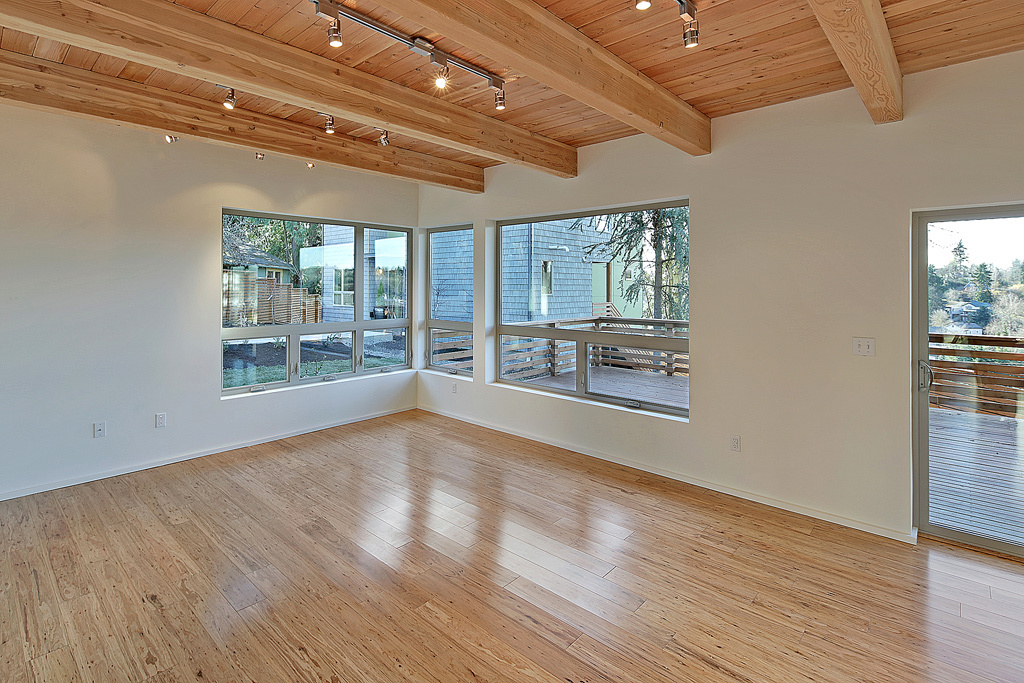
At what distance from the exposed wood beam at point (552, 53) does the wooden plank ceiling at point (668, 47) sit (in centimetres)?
5

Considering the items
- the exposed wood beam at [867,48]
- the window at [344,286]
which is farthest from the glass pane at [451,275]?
the exposed wood beam at [867,48]

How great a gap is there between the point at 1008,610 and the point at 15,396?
6005 millimetres

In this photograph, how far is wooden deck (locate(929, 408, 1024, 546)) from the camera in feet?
9.33

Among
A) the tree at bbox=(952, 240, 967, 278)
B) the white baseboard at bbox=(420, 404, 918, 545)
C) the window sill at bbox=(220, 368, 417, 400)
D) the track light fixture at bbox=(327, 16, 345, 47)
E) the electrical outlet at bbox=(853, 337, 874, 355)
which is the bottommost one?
the white baseboard at bbox=(420, 404, 918, 545)

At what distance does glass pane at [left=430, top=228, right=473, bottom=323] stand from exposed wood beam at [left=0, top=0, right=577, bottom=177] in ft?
7.03

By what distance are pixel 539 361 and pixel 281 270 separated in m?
2.74

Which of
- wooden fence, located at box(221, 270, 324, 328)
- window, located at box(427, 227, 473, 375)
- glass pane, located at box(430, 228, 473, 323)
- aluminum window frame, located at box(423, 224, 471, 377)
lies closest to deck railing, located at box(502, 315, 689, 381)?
aluminum window frame, located at box(423, 224, 471, 377)

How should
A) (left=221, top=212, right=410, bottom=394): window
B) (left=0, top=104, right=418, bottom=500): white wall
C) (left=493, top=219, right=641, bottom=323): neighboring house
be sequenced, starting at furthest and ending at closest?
(left=221, top=212, right=410, bottom=394): window → (left=493, top=219, right=641, bottom=323): neighboring house → (left=0, top=104, right=418, bottom=500): white wall

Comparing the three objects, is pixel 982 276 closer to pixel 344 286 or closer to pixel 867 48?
pixel 867 48

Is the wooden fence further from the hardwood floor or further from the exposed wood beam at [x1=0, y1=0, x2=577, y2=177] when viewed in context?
the exposed wood beam at [x1=0, y1=0, x2=577, y2=177]

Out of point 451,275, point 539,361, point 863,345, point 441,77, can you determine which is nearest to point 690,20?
point 441,77

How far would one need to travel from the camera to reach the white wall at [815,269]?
285cm

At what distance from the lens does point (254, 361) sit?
16.4 feet

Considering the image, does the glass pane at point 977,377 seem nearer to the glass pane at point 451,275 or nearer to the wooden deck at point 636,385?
the wooden deck at point 636,385
